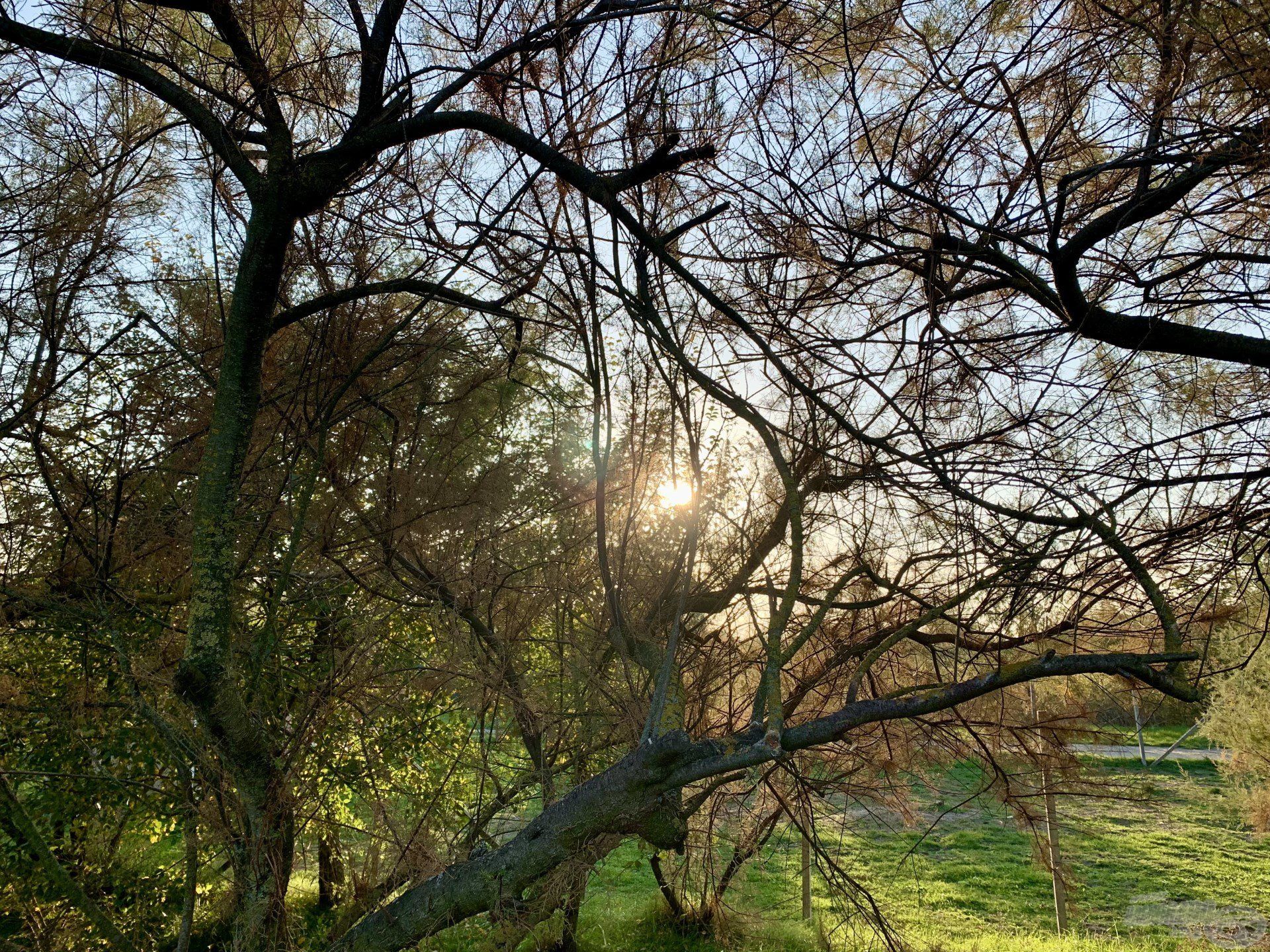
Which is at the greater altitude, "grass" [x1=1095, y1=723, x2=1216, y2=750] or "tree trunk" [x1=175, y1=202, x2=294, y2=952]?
"tree trunk" [x1=175, y1=202, x2=294, y2=952]

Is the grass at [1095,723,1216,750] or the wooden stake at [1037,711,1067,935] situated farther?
the grass at [1095,723,1216,750]

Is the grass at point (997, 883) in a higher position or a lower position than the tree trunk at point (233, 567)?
lower

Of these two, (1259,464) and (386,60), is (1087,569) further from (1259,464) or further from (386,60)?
(386,60)

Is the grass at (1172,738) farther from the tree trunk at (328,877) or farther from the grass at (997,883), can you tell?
the tree trunk at (328,877)

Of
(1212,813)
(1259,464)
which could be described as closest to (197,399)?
(1259,464)

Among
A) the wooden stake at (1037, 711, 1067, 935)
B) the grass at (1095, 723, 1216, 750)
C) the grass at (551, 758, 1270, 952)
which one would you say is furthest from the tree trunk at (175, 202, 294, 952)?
the grass at (1095, 723, 1216, 750)

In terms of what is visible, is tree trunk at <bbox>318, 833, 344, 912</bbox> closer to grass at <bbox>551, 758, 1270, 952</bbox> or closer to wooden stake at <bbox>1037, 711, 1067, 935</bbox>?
grass at <bbox>551, 758, 1270, 952</bbox>

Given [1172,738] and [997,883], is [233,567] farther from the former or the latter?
[1172,738]

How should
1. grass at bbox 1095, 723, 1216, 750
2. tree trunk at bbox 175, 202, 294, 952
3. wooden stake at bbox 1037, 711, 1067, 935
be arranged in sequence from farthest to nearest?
grass at bbox 1095, 723, 1216, 750 < wooden stake at bbox 1037, 711, 1067, 935 < tree trunk at bbox 175, 202, 294, 952

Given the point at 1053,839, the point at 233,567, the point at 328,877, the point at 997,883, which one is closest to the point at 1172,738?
the point at 997,883

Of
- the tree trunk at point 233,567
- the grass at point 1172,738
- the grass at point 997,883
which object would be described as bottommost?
the grass at point 997,883

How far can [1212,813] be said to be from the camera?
51.8 ft

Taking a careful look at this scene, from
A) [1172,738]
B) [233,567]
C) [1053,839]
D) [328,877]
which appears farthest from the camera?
[1172,738]

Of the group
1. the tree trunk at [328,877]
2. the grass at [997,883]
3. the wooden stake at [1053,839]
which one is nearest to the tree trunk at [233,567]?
the wooden stake at [1053,839]
